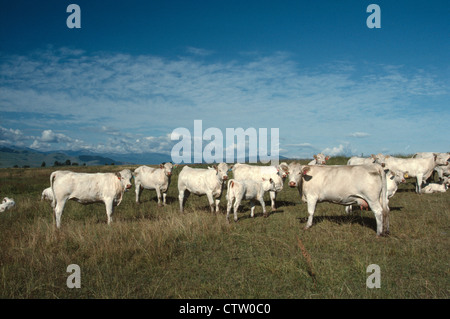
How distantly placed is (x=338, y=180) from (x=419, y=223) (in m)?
3.35

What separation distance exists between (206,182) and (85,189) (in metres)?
5.15

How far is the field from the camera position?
564cm

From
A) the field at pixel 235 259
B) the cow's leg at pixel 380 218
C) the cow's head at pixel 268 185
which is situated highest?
the cow's head at pixel 268 185

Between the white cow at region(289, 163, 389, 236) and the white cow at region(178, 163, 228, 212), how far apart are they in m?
3.85

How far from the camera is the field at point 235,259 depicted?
5637mm

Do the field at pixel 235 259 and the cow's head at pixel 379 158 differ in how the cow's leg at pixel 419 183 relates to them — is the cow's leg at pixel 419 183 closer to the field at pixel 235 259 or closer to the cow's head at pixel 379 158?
the cow's head at pixel 379 158

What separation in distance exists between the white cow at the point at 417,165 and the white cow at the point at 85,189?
15666 millimetres

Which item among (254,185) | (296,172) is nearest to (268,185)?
(254,185)

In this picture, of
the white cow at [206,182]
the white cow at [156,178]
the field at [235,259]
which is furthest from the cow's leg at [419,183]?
the white cow at [156,178]

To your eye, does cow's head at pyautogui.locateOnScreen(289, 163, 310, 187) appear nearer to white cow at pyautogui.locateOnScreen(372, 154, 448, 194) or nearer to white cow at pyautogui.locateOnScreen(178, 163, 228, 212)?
white cow at pyautogui.locateOnScreen(178, 163, 228, 212)
